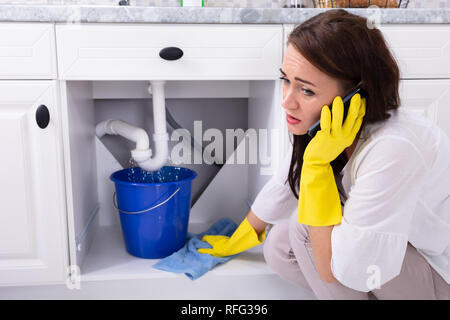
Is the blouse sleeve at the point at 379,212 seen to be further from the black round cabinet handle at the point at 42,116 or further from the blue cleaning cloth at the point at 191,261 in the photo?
the black round cabinet handle at the point at 42,116

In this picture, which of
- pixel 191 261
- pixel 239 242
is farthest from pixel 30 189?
pixel 239 242

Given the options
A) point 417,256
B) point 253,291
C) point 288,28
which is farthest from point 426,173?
point 253,291

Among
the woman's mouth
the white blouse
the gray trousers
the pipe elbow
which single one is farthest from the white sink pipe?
the white blouse

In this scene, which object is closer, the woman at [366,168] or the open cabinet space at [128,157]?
the woman at [366,168]

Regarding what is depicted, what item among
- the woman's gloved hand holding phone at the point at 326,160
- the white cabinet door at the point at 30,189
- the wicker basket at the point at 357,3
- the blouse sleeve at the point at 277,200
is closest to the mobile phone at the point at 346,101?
the woman's gloved hand holding phone at the point at 326,160

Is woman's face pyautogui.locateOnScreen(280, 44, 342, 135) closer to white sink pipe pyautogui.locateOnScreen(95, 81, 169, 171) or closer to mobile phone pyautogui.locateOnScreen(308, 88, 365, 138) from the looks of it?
mobile phone pyautogui.locateOnScreen(308, 88, 365, 138)

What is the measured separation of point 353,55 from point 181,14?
1.67ft

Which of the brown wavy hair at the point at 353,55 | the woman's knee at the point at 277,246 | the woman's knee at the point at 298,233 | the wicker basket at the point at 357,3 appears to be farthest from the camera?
the wicker basket at the point at 357,3

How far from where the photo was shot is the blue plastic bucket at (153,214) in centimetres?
136

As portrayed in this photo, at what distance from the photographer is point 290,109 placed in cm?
92

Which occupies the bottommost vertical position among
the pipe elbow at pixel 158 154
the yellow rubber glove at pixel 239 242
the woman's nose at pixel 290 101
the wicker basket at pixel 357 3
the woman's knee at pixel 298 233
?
the yellow rubber glove at pixel 239 242

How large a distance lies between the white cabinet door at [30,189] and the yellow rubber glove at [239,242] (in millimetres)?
454

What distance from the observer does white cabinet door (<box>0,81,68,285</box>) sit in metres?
1.12

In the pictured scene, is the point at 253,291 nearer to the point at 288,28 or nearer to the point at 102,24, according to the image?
the point at 288,28
